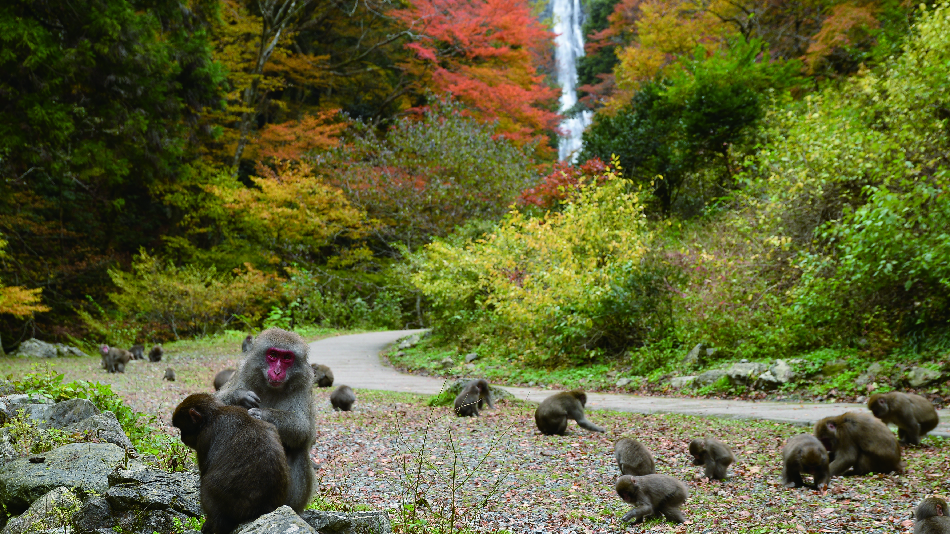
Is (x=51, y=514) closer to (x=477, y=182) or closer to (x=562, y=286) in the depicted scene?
(x=562, y=286)

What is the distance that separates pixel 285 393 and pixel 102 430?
226 centimetres

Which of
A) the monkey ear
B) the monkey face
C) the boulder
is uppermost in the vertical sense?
the monkey face

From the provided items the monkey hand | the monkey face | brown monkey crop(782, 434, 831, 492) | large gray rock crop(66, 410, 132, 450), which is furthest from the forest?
large gray rock crop(66, 410, 132, 450)

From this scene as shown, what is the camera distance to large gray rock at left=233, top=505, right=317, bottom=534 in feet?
8.73

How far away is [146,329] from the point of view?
20.8 meters

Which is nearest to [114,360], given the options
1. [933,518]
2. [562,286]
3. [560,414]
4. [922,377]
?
[562,286]

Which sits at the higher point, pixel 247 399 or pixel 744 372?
pixel 247 399

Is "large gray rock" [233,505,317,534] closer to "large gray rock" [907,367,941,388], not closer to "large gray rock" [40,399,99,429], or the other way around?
"large gray rock" [40,399,99,429]

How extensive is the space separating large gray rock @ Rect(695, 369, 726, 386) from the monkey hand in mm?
8325

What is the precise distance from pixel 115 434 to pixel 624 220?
1195 cm

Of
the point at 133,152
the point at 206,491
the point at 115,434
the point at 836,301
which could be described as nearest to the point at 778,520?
the point at 206,491

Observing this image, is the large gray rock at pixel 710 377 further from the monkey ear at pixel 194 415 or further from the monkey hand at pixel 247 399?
the monkey ear at pixel 194 415

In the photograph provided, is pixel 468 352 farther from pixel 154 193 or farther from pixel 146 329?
pixel 154 193

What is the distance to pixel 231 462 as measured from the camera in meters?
3.01
